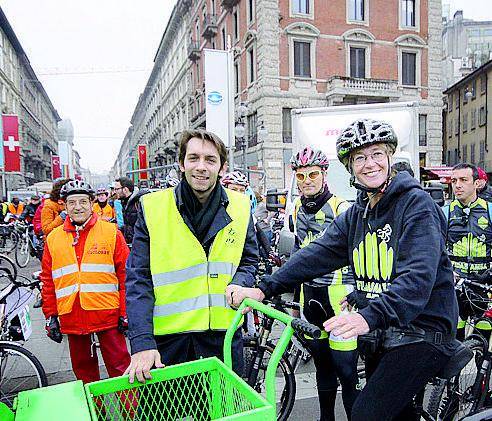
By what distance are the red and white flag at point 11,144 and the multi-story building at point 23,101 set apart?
27.1 meters

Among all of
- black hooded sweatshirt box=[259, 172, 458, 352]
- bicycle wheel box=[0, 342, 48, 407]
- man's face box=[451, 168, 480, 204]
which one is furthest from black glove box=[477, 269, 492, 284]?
bicycle wheel box=[0, 342, 48, 407]

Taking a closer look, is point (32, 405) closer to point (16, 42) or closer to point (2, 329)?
point (2, 329)

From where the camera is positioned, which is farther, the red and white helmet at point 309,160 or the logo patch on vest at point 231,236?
the red and white helmet at point 309,160

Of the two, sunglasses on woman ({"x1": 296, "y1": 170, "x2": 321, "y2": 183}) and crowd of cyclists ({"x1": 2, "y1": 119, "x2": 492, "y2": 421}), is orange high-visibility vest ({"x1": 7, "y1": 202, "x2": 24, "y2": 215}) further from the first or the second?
crowd of cyclists ({"x1": 2, "y1": 119, "x2": 492, "y2": 421})

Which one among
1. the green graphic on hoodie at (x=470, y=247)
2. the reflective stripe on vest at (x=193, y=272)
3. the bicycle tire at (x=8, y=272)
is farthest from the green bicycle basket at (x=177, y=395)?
the green graphic on hoodie at (x=470, y=247)

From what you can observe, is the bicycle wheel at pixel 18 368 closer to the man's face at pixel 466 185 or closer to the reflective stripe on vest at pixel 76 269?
the reflective stripe on vest at pixel 76 269

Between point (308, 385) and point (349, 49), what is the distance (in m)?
29.2

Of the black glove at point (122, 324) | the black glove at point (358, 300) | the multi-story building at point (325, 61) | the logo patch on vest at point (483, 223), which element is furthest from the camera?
the multi-story building at point (325, 61)

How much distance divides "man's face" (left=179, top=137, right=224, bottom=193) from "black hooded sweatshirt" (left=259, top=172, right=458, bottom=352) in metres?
0.62

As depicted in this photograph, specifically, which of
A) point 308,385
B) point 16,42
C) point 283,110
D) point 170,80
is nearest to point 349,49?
point 283,110

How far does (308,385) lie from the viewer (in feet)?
14.4

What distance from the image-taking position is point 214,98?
11.1m

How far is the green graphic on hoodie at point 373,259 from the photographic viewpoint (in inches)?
86.5

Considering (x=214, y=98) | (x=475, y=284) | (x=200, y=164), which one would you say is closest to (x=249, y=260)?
(x=200, y=164)
